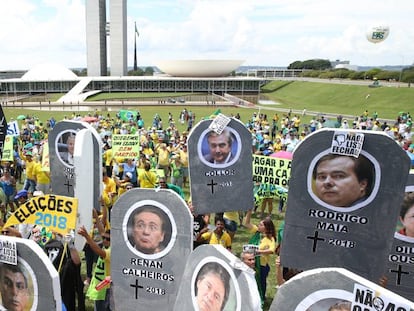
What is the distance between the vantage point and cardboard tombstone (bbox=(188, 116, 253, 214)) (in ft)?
22.6

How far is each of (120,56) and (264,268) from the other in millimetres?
100613

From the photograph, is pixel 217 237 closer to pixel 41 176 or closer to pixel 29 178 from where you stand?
pixel 41 176

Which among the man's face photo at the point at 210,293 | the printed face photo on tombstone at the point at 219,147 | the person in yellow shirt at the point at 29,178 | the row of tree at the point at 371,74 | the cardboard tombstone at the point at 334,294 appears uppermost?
the row of tree at the point at 371,74

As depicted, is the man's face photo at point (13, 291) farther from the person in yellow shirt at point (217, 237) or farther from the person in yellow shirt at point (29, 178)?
the person in yellow shirt at point (29, 178)

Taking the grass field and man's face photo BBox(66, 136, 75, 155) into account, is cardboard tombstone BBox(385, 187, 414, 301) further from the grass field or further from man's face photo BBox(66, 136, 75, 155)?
the grass field

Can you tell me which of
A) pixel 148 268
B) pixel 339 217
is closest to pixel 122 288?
pixel 148 268

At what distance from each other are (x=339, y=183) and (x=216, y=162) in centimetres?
306

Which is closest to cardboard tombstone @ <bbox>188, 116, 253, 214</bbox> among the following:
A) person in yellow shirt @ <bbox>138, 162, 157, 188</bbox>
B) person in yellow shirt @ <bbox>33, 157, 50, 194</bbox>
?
person in yellow shirt @ <bbox>138, 162, 157, 188</bbox>

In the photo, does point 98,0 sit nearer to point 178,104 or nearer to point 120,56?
point 120,56

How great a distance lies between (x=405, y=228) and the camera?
198 inches

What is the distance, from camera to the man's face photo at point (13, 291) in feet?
13.4

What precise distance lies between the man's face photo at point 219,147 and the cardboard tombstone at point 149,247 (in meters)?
2.30

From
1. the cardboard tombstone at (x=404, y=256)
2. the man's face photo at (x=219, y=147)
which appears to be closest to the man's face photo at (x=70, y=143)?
the man's face photo at (x=219, y=147)

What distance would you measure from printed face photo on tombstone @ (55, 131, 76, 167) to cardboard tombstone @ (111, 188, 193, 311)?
3.64 metres
